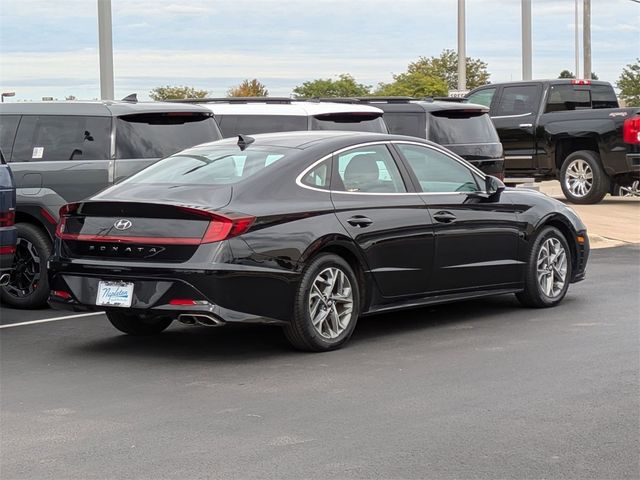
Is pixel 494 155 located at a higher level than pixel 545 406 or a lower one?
higher

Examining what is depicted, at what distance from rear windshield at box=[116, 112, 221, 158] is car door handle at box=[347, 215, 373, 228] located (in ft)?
9.73

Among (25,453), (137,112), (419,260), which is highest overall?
(137,112)

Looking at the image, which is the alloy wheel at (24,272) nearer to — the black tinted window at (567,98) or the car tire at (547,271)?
the car tire at (547,271)

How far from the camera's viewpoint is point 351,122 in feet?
46.2

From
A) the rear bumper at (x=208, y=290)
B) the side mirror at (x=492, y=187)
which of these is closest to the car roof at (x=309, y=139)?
the side mirror at (x=492, y=187)

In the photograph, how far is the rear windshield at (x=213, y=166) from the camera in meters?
8.81

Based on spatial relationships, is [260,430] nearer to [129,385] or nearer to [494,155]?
[129,385]

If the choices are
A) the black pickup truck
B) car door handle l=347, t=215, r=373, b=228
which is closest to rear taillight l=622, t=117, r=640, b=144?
the black pickup truck

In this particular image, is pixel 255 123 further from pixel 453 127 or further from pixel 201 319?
pixel 201 319

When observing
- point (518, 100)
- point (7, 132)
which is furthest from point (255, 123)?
point (518, 100)

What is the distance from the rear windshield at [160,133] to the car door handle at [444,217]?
292cm

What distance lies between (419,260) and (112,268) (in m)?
2.45

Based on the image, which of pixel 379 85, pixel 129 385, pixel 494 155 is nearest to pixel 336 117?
pixel 494 155

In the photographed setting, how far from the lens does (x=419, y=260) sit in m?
9.46
